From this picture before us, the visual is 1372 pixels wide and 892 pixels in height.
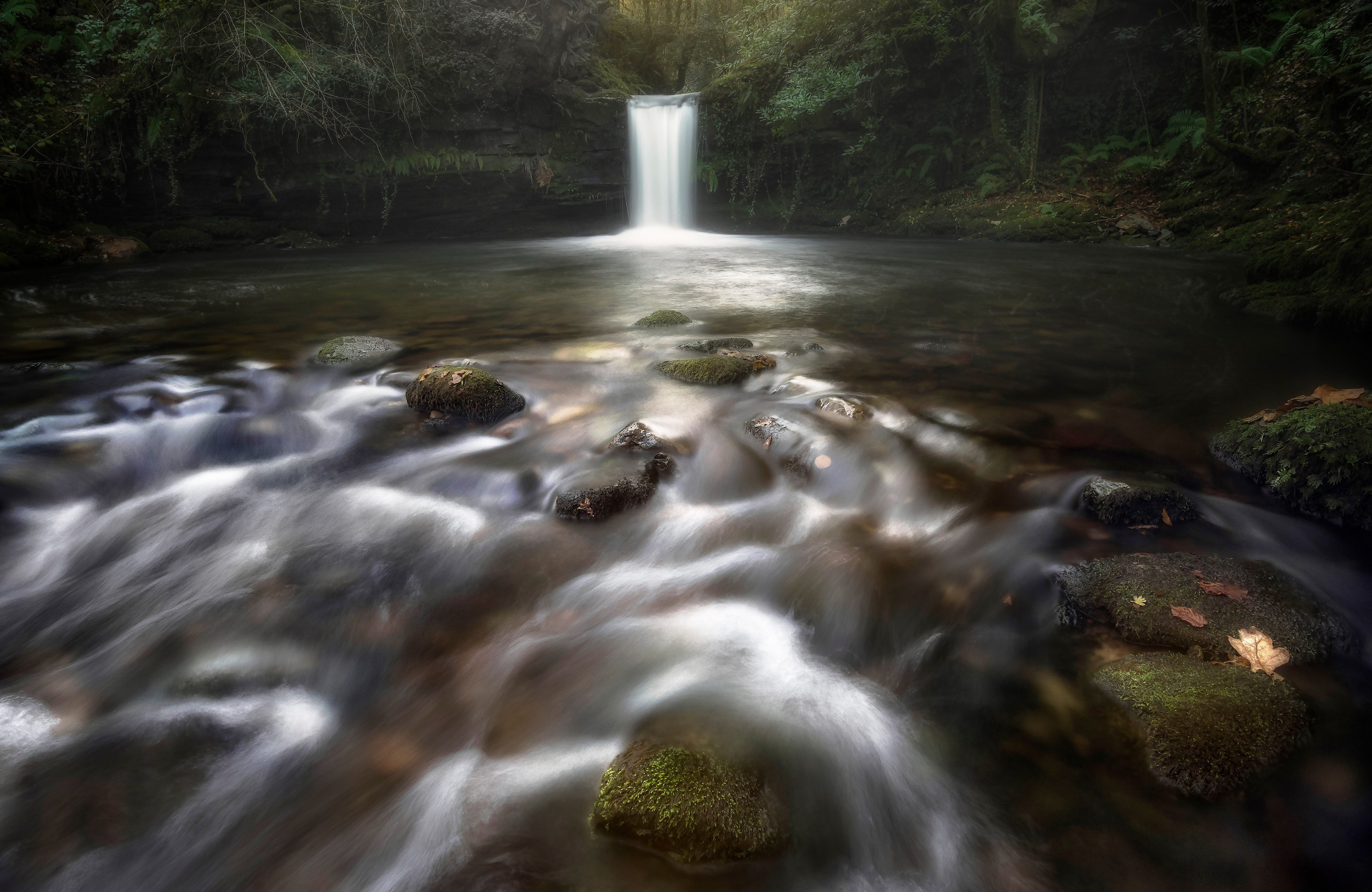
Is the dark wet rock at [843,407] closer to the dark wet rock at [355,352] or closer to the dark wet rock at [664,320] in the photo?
the dark wet rock at [664,320]

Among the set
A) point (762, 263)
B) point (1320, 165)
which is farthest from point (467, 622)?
point (1320, 165)

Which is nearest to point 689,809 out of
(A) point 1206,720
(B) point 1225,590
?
(A) point 1206,720

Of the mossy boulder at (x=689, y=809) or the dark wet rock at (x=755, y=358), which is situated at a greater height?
the dark wet rock at (x=755, y=358)

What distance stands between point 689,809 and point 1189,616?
2.12m

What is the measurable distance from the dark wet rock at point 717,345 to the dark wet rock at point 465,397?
6.65 feet

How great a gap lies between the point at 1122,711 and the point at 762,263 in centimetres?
1198

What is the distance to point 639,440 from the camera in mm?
4367

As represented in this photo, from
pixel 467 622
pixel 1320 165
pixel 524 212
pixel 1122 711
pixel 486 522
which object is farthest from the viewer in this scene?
Answer: pixel 524 212

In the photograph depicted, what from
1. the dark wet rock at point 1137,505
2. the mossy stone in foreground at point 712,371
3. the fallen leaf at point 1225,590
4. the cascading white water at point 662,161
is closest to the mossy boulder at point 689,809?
the fallen leaf at point 1225,590

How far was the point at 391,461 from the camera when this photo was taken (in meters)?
4.50

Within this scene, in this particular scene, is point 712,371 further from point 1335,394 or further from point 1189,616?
point 1335,394

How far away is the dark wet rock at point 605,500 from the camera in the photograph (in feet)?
12.2

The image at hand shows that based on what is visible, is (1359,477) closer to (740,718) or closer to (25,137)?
(740,718)

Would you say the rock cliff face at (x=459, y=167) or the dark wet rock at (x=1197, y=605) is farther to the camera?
the rock cliff face at (x=459, y=167)
